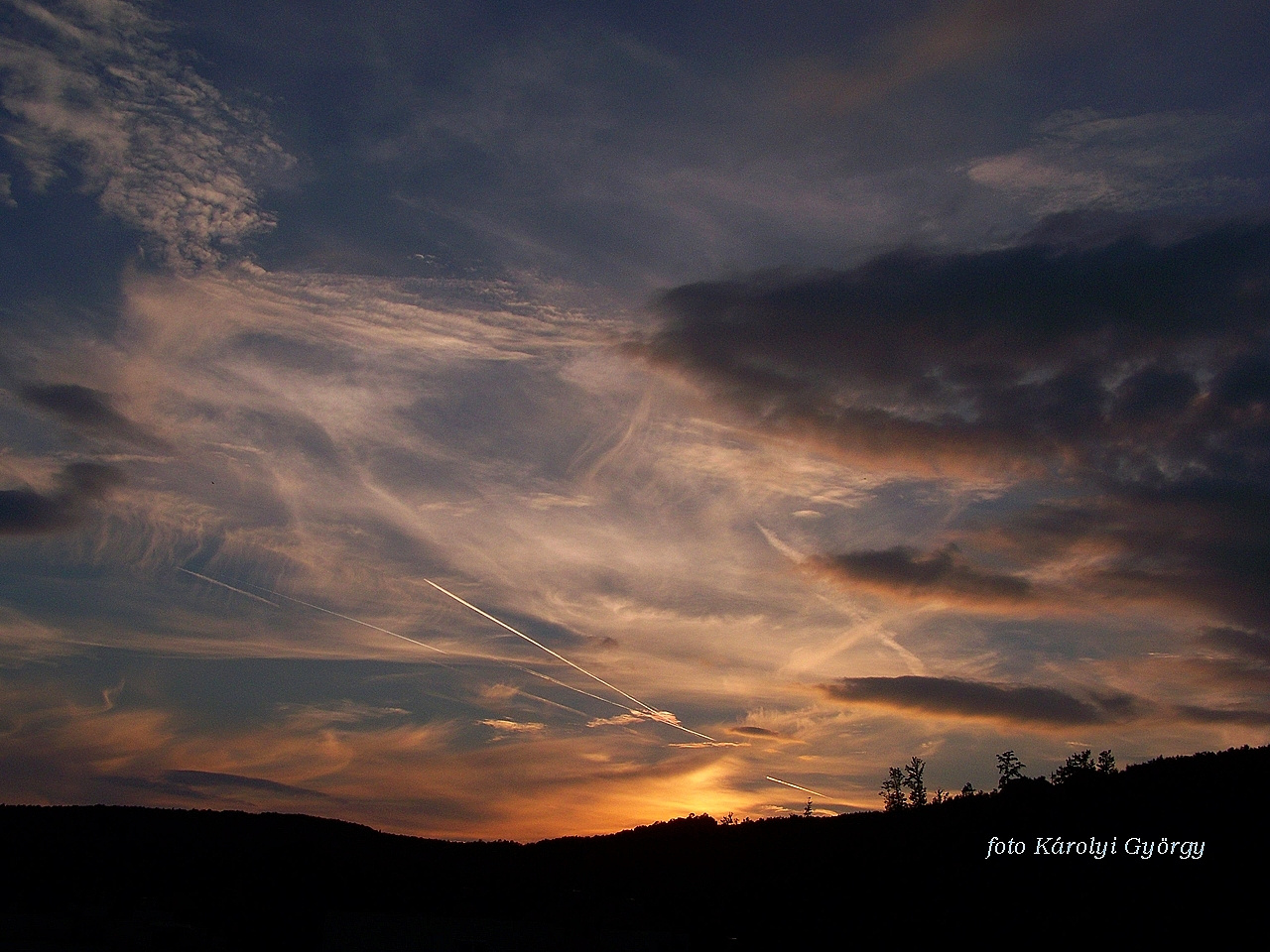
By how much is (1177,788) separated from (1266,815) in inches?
341

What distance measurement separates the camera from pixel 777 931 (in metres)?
84.9

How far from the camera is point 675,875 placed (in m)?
121

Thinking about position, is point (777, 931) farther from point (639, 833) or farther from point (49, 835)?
point (49, 835)

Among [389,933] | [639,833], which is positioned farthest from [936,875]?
[639,833]

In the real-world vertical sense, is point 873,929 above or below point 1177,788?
below

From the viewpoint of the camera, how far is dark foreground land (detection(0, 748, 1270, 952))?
56.4m

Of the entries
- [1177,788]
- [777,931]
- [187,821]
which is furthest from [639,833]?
[1177,788]

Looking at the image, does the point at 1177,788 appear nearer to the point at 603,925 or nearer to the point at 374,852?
the point at 603,925

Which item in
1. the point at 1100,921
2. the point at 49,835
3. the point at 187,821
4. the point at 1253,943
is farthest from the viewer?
the point at 187,821

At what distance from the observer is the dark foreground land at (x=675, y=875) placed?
5641 cm

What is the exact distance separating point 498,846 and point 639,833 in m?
24.9

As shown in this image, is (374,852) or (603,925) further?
(374,852)

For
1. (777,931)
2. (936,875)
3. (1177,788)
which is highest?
(1177,788)

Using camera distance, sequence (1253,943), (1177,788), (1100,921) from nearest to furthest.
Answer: (1253,943), (1100,921), (1177,788)
